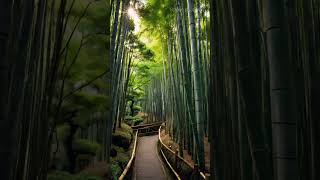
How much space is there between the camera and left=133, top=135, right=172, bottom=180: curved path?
23.9ft

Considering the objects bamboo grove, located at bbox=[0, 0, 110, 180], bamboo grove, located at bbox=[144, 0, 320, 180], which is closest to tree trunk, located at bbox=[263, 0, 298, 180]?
bamboo grove, located at bbox=[144, 0, 320, 180]

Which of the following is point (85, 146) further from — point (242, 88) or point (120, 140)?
point (120, 140)

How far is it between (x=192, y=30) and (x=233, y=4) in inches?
126

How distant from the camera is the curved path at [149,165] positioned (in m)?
7.27

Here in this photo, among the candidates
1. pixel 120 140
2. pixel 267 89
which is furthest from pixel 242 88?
pixel 120 140

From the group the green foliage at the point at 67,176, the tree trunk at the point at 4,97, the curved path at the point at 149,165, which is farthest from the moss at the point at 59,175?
the curved path at the point at 149,165

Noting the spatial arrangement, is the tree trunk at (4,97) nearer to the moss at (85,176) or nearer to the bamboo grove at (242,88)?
the bamboo grove at (242,88)

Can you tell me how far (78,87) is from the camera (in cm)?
329

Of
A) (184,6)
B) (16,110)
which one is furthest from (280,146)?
(184,6)

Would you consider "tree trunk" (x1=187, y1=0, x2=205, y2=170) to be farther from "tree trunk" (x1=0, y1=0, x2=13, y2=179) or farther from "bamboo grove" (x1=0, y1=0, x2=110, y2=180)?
"tree trunk" (x1=0, y1=0, x2=13, y2=179)

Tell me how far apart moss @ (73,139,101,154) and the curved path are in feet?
12.5

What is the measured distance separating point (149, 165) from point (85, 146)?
5605mm

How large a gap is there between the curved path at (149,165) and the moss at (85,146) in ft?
12.5

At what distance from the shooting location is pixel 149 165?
28.7 ft
